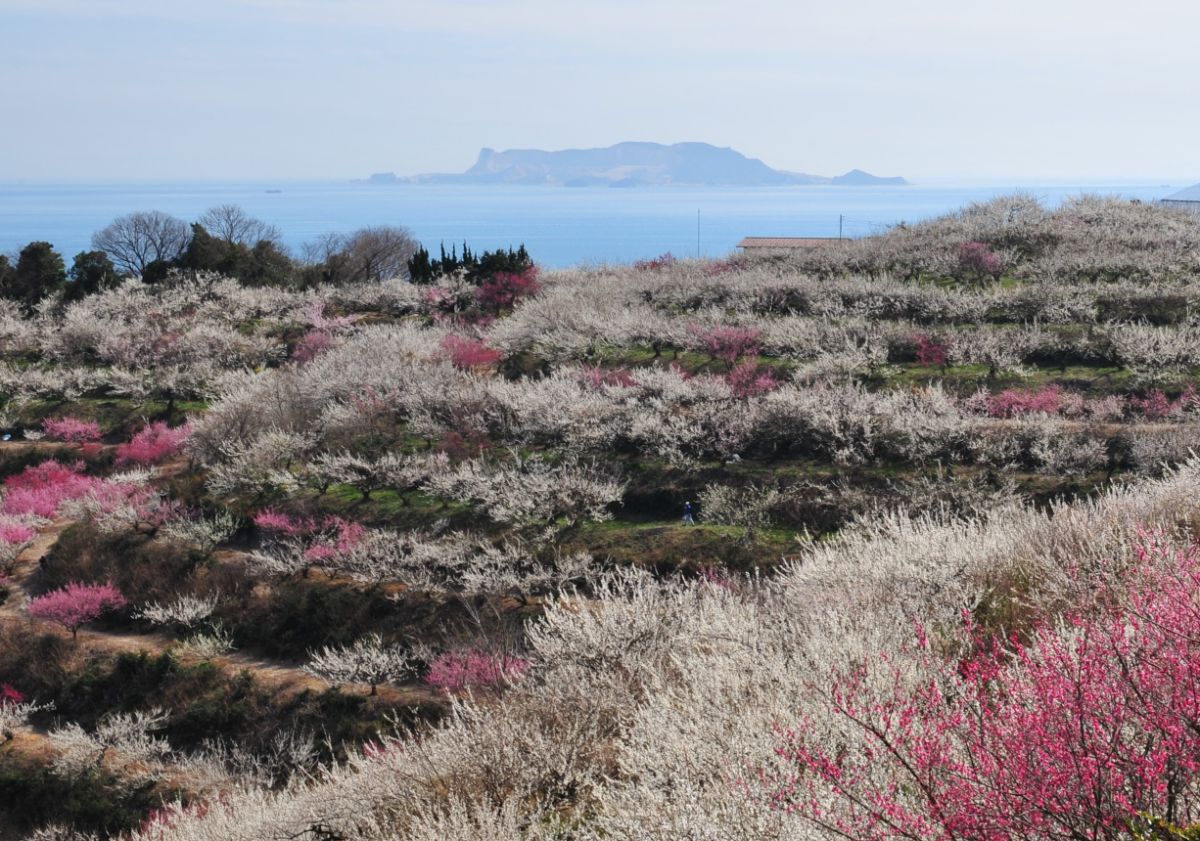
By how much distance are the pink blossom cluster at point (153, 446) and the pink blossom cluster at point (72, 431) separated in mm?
2627

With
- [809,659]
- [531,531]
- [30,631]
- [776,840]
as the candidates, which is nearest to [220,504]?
[30,631]

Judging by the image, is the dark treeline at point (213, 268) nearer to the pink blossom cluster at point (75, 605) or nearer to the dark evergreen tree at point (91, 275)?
the dark evergreen tree at point (91, 275)

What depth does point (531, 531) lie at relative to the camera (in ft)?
70.3

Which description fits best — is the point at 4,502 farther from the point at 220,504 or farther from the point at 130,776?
the point at 130,776

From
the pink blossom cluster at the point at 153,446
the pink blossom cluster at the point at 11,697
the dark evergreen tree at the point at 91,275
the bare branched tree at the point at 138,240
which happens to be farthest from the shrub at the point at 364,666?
the bare branched tree at the point at 138,240

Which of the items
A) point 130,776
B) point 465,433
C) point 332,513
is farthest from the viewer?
point 465,433

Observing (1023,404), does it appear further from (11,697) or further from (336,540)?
(11,697)

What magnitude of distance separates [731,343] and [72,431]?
2265cm

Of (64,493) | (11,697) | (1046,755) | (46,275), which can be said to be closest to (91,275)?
(46,275)

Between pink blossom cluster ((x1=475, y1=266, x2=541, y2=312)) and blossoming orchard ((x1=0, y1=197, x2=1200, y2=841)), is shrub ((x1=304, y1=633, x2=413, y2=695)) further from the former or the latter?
pink blossom cluster ((x1=475, y1=266, x2=541, y2=312))

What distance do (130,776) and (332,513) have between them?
28.4 feet

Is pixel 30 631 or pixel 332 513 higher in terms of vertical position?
pixel 332 513

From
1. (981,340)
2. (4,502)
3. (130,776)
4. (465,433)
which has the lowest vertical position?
(130,776)

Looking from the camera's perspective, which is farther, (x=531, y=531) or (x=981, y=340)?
(x=981, y=340)
